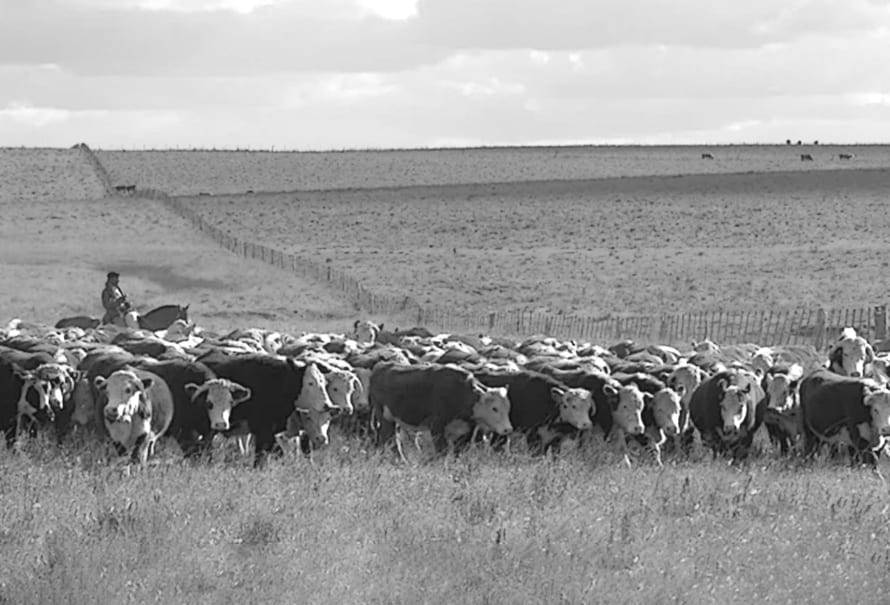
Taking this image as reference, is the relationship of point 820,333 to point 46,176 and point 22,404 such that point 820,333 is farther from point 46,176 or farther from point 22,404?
point 46,176

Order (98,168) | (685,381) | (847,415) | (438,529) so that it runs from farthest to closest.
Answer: (98,168)
(685,381)
(847,415)
(438,529)

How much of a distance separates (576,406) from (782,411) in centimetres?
293

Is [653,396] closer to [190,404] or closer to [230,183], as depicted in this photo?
[190,404]

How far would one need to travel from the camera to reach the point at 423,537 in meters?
11.3

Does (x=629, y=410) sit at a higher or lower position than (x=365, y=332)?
higher

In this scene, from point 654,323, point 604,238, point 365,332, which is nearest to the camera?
point 365,332

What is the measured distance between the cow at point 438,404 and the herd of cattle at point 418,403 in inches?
0.7

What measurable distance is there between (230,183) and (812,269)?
57306 millimetres

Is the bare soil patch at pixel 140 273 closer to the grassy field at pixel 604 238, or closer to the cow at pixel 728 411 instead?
the grassy field at pixel 604 238

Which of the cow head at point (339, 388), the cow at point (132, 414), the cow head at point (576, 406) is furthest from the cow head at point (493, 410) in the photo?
the cow at point (132, 414)

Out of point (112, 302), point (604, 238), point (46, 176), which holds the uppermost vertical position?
point (112, 302)

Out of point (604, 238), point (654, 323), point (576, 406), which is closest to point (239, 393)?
point (576, 406)

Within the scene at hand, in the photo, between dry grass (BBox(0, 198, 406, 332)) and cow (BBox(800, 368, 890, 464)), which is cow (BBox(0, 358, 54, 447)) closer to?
cow (BBox(800, 368, 890, 464))

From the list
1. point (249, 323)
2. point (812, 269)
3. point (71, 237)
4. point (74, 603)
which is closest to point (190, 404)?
point (74, 603)
